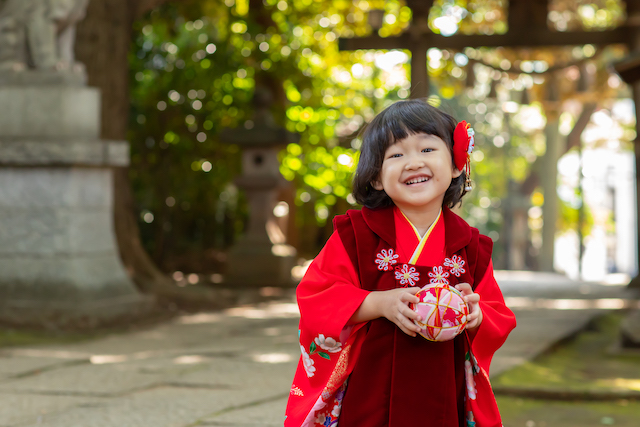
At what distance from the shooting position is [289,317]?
6.88 m

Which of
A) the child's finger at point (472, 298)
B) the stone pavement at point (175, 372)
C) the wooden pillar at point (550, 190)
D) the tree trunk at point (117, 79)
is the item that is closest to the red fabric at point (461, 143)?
the child's finger at point (472, 298)

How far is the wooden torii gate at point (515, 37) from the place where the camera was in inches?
368

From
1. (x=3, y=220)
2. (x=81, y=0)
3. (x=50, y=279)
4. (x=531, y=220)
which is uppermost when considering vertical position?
(x=81, y=0)

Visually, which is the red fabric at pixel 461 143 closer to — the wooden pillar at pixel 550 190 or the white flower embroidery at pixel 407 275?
the white flower embroidery at pixel 407 275

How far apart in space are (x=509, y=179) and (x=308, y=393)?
2181 centimetres

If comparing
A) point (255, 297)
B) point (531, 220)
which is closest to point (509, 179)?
point (531, 220)

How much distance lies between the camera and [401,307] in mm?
1876

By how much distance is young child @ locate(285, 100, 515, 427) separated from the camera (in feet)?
6.45

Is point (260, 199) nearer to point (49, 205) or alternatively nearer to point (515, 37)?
point (515, 37)

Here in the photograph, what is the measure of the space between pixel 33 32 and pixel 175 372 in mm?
2745

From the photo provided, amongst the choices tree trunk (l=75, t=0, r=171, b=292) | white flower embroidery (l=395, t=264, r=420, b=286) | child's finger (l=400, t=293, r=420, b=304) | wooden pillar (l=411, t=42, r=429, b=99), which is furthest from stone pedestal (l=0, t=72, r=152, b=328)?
wooden pillar (l=411, t=42, r=429, b=99)

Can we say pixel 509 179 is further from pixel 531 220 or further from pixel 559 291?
pixel 559 291

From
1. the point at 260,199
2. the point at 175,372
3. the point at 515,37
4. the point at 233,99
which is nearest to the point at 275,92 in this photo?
the point at 233,99

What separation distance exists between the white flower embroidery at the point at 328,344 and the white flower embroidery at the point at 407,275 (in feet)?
0.72
